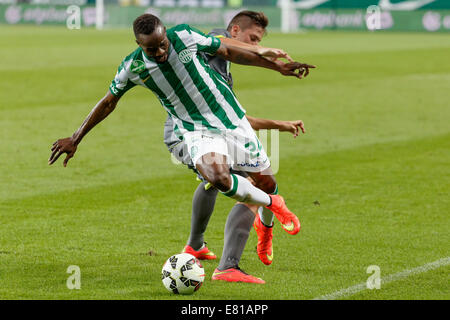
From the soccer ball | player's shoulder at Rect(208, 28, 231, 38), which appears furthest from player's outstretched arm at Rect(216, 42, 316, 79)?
the soccer ball

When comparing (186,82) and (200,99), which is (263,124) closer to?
(200,99)

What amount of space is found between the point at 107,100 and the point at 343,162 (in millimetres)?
5332

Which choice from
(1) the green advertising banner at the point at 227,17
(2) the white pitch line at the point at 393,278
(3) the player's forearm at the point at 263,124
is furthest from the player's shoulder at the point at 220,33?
(1) the green advertising banner at the point at 227,17

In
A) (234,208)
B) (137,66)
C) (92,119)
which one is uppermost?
(137,66)

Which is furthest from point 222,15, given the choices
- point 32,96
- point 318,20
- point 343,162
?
point 343,162

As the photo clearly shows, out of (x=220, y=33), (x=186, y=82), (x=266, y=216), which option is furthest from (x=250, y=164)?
(x=220, y=33)

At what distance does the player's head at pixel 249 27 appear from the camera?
6.57 metres

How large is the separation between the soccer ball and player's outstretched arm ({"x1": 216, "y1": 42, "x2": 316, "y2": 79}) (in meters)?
1.34

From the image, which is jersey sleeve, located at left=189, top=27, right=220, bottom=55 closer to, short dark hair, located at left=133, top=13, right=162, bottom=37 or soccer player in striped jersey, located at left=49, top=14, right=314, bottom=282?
soccer player in striped jersey, located at left=49, top=14, right=314, bottom=282

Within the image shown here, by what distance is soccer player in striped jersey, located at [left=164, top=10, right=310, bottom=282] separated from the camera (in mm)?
5934

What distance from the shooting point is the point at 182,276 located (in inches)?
217

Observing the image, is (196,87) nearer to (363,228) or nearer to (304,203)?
(363,228)

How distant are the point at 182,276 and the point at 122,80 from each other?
1.38 metres

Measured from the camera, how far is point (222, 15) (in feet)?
137
